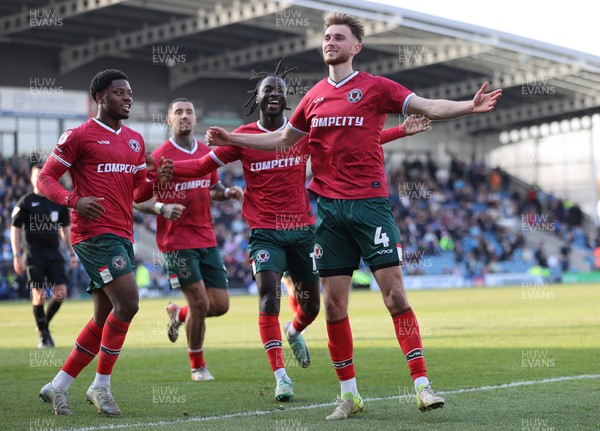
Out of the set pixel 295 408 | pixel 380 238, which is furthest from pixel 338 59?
pixel 295 408

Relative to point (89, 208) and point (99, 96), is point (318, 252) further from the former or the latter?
point (99, 96)

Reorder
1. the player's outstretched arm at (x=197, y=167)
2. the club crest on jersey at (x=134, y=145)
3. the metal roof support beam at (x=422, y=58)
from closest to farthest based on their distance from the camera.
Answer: the club crest on jersey at (x=134, y=145) < the player's outstretched arm at (x=197, y=167) < the metal roof support beam at (x=422, y=58)

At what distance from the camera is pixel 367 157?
7.23 meters

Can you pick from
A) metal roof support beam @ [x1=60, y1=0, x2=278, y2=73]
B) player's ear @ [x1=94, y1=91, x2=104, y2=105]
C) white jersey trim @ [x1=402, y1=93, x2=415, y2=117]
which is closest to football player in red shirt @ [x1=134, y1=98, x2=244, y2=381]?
player's ear @ [x1=94, y1=91, x2=104, y2=105]

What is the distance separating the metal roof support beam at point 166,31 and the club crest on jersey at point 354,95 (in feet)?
95.1

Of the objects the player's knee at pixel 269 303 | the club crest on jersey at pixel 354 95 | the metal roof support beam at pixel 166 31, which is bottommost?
the player's knee at pixel 269 303

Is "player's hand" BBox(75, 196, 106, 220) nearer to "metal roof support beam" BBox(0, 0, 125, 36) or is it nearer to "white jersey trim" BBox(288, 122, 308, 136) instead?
"white jersey trim" BBox(288, 122, 308, 136)

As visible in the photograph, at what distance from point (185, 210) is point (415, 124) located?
11.0ft

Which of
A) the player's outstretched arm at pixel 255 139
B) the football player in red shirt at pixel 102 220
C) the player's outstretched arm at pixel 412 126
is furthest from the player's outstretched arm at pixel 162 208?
the player's outstretched arm at pixel 412 126

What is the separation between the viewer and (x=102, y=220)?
25.4ft

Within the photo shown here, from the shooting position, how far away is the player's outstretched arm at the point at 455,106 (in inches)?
256

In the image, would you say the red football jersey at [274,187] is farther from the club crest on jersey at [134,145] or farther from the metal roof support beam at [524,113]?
the metal roof support beam at [524,113]

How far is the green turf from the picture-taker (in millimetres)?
6812

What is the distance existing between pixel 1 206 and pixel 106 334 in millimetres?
27600
